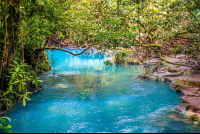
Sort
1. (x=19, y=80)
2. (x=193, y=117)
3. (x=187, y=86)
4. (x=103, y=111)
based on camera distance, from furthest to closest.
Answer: (x=187, y=86), (x=103, y=111), (x=193, y=117), (x=19, y=80)

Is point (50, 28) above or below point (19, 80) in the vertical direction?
above

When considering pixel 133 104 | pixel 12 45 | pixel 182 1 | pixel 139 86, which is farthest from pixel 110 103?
pixel 182 1

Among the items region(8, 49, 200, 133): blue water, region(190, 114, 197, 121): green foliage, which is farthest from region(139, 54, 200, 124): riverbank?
region(8, 49, 200, 133): blue water

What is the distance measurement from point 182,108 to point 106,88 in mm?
4954

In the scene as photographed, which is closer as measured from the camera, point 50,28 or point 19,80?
point 19,80

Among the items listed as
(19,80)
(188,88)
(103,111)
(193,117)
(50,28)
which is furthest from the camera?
(188,88)

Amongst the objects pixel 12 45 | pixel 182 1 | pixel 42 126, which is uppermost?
pixel 182 1

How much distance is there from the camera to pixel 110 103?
8.39 meters

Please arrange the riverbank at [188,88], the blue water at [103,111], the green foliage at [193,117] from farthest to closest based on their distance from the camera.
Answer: the riverbank at [188,88]
the green foliage at [193,117]
the blue water at [103,111]

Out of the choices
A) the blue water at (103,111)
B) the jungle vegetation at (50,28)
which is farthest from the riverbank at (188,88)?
the jungle vegetation at (50,28)

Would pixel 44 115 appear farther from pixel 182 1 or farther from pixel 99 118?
pixel 182 1

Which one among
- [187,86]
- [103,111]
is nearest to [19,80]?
[103,111]

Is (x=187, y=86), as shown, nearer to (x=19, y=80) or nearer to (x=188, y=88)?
(x=188, y=88)

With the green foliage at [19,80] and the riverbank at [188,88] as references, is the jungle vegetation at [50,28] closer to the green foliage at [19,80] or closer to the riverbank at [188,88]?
the green foliage at [19,80]
